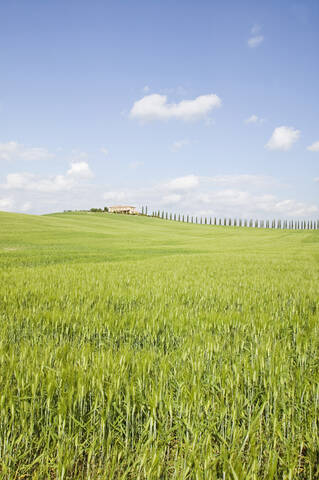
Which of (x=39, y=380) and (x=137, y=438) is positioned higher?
(x=39, y=380)

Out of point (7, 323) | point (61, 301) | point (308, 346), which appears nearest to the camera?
point (308, 346)

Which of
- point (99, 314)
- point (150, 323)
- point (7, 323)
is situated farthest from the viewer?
point (99, 314)

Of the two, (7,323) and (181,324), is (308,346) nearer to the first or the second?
(181,324)

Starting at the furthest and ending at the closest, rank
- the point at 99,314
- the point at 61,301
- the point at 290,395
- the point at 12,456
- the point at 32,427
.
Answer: the point at 61,301, the point at 99,314, the point at 290,395, the point at 32,427, the point at 12,456

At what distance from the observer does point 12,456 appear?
4.56 ft

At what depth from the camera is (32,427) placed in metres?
1.51

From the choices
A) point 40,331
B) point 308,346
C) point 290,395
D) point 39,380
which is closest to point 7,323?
point 40,331

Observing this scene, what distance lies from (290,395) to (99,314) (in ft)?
8.65

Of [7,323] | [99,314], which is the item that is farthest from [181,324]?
[7,323]

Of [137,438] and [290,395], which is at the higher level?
[290,395]

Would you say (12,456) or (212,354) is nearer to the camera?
(12,456)

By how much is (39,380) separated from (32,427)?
0.42 metres

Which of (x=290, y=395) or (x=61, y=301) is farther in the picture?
(x=61, y=301)

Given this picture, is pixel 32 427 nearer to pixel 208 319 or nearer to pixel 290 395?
pixel 290 395
